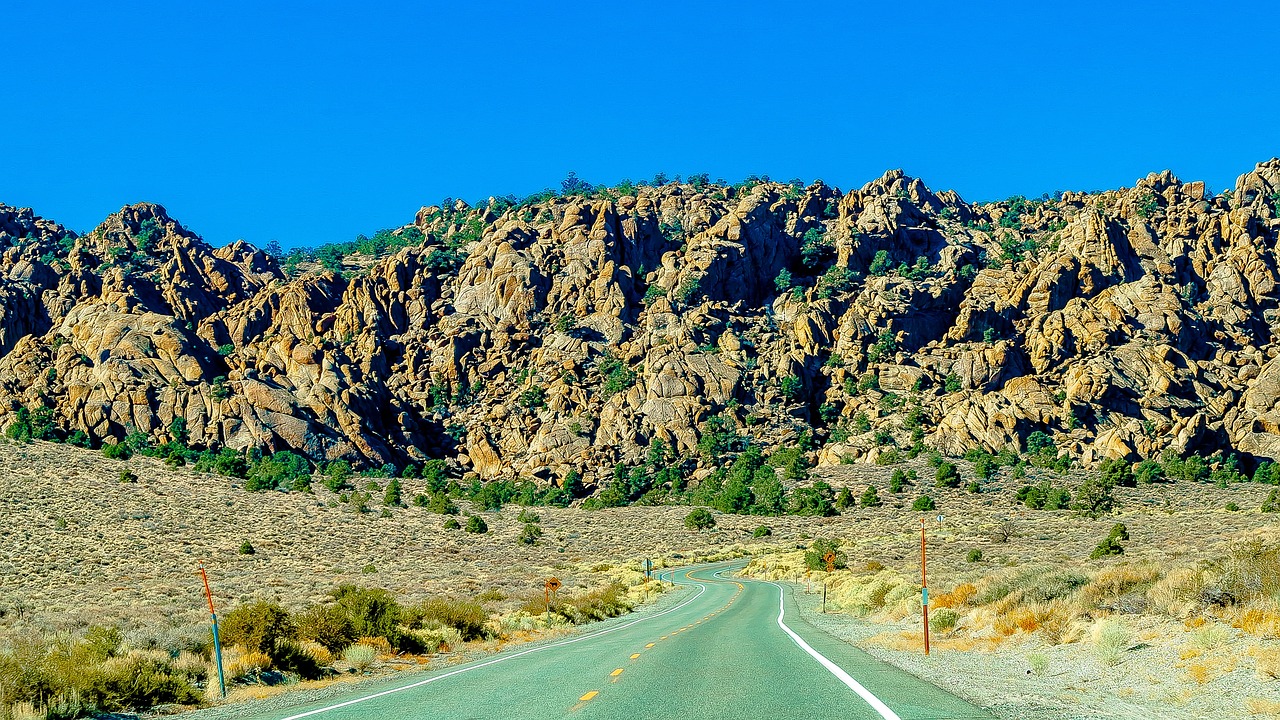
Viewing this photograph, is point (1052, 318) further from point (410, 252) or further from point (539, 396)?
point (410, 252)

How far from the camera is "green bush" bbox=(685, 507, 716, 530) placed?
292 feet

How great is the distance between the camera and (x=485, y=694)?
13.0 m

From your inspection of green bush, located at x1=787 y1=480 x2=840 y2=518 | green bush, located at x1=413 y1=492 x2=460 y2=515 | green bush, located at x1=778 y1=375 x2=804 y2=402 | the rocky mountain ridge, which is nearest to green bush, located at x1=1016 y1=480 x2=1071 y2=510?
green bush, located at x1=787 y1=480 x2=840 y2=518

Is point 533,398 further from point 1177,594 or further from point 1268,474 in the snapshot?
point 1177,594

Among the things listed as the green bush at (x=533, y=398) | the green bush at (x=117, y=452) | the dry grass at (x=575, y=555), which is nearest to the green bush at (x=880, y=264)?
the dry grass at (x=575, y=555)

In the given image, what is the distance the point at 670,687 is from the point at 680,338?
111740mm

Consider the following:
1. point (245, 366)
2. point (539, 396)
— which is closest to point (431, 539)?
point (539, 396)

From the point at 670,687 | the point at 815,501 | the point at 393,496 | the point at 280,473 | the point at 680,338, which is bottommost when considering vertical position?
the point at 670,687

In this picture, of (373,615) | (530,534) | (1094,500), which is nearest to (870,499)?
(1094,500)

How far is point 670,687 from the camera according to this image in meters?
12.7

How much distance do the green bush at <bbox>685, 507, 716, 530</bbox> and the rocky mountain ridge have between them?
840 inches

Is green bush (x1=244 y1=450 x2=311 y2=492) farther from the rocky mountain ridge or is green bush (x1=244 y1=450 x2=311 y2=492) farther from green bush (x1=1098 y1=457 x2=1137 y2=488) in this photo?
green bush (x1=1098 y1=457 x2=1137 y2=488)

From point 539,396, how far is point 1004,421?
5883cm

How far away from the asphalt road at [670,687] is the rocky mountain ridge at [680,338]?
9144 centimetres
